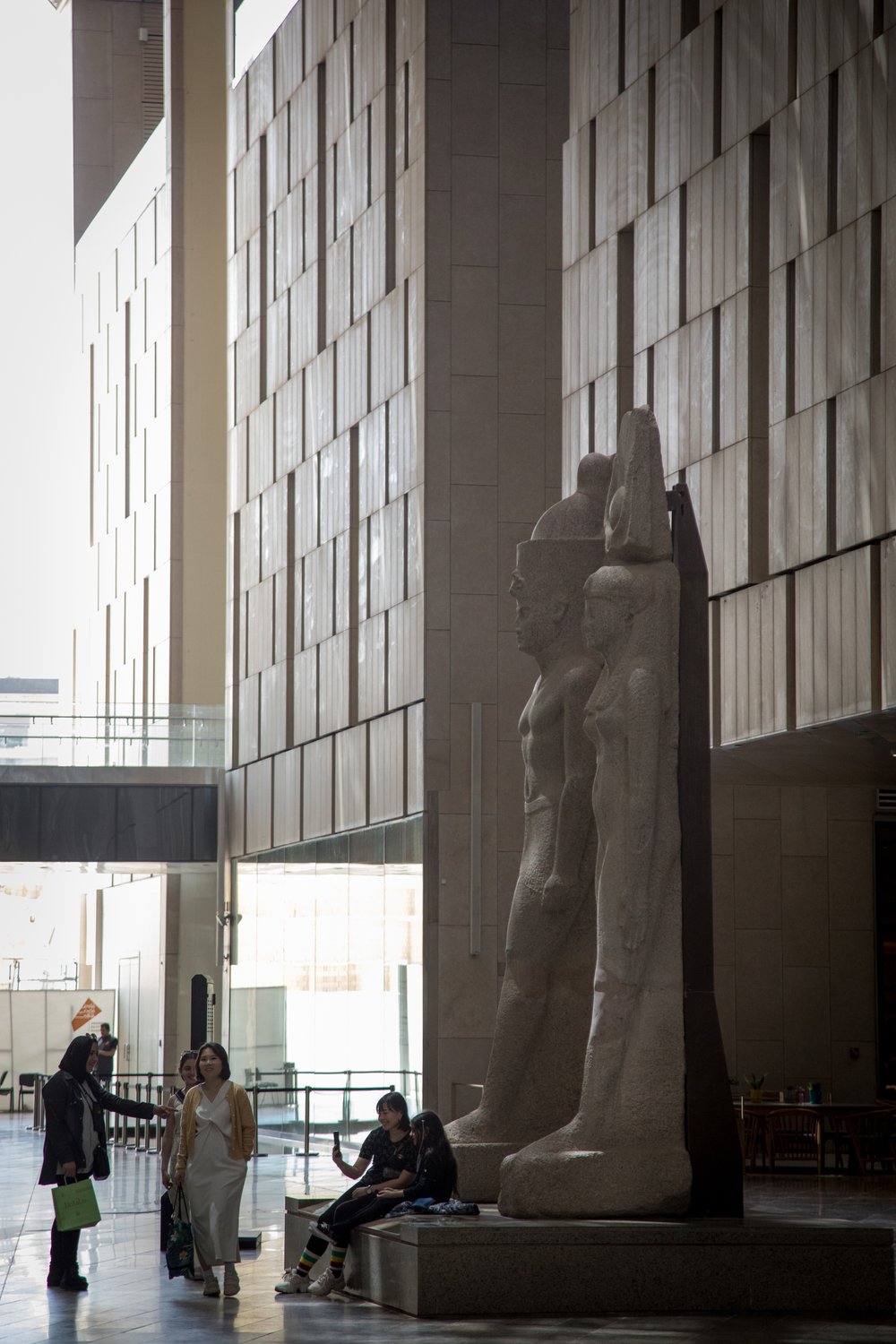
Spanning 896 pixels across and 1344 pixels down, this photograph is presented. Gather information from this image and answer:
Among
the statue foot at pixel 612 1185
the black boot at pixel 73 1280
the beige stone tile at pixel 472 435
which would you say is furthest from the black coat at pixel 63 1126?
the beige stone tile at pixel 472 435

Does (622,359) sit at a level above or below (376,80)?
below

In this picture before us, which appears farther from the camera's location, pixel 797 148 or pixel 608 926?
pixel 797 148

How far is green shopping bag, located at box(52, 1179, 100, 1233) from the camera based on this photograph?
12.5 m

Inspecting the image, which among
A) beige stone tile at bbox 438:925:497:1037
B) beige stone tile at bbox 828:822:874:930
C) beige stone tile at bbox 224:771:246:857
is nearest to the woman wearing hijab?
beige stone tile at bbox 438:925:497:1037

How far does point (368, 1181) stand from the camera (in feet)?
39.9

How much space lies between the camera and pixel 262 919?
3500 cm

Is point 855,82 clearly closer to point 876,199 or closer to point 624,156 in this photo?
point 876,199

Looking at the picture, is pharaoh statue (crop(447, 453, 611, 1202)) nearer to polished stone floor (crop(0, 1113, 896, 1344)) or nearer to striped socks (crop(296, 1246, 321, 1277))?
striped socks (crop(296, 1246, 321, 1277))

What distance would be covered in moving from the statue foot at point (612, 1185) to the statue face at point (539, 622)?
3.70 metres

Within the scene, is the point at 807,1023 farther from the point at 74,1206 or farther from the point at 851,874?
the point at 74,1206

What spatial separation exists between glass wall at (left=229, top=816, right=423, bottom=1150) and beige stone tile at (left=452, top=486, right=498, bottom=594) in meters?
3.40

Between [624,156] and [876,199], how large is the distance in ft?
19.7

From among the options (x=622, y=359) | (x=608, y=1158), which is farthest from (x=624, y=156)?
(x=608, y=1158)

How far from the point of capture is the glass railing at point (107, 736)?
3575 centimetres
